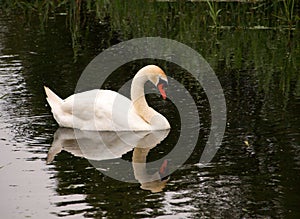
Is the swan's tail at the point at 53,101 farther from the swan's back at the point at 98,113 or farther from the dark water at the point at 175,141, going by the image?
the dark water at the point at 175,141

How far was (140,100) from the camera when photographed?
354 inches

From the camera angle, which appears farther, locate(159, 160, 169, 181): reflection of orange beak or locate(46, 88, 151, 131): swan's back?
locate(46, 88, 151, 131): swan's back

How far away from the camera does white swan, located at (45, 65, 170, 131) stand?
8.73 m

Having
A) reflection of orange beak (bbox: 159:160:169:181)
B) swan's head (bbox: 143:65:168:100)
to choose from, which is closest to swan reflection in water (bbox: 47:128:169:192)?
reflection of orange beak (bbox: 159:160:169:181)

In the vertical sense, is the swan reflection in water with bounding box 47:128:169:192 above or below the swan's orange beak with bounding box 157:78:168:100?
below

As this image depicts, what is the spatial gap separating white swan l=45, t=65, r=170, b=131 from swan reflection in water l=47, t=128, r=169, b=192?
8 centimetres

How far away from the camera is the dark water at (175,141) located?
21.0ft

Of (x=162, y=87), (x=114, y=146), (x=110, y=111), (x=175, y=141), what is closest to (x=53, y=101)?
(x=110, y=111)

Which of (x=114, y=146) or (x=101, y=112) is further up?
(x=101, y=112)

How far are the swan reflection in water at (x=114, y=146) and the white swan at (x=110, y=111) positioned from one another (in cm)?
8

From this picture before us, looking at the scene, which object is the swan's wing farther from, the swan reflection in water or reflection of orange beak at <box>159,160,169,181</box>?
reflection of orange beak at <box>159,160,169,181</box>

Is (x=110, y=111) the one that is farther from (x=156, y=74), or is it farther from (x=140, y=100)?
(x=156, y=74)

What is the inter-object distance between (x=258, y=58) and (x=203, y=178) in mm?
5034

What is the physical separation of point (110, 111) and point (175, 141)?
906mm
